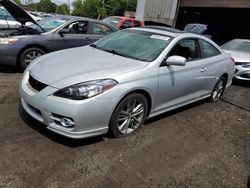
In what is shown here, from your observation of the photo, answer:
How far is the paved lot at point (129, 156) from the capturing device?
3020 mm

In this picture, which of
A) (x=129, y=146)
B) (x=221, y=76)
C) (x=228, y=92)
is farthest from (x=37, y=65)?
(x=228, y=92)

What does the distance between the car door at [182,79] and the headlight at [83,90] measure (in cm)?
112

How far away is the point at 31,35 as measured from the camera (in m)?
6.33

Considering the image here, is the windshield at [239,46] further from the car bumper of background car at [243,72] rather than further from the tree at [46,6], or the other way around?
the tree at [46,6]

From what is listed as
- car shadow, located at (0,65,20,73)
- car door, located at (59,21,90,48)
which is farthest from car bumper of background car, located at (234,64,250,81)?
car shadow, located at (0,65,20,73)

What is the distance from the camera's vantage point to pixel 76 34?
7.13 metres

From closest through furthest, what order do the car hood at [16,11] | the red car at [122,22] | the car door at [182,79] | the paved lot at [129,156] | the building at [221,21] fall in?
the paved lot at [129,156] < the car door at [182,79] < the car hood at [16,11] < the red car at [122,22] < the building at [221,21]

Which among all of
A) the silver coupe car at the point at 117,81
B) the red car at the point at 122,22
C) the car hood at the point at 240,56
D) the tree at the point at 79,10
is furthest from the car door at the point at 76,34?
the tree at the point at 79,10

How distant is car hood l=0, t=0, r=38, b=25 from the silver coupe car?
2.44m

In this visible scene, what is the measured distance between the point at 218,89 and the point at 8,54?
466 cm

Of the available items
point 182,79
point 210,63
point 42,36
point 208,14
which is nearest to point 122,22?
point 42,36

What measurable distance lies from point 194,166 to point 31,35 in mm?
4687

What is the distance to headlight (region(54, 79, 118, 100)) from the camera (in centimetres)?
327

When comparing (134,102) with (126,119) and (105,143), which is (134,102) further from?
(105,143)
